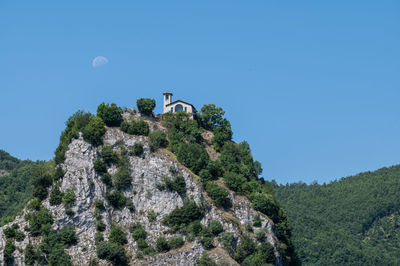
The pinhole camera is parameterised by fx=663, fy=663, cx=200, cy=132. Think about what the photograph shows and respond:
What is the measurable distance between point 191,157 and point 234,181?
27.5 feet

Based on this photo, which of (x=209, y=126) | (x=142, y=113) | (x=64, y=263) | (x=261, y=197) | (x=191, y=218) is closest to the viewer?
(x=64, y=263)

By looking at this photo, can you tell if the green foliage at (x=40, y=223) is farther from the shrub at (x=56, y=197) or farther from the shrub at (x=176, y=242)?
the shrub at (x=176, y=242)

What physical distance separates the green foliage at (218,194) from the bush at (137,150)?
1327cm

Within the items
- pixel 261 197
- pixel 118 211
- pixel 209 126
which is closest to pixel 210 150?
pixel 209 126

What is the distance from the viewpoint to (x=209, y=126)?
13075 cm

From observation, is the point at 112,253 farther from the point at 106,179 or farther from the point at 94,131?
the point at 94,131

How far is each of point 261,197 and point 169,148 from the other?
715 inches

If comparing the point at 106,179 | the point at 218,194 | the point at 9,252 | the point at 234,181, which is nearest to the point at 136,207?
the point at 106,179

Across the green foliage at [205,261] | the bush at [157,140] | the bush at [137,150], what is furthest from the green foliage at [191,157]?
the green foliage at [205,261]

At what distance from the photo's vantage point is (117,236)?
100 metres

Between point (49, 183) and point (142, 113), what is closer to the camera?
point (49, 183)

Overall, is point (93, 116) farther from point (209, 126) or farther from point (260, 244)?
point (260, 244)

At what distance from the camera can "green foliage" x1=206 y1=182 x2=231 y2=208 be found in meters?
106

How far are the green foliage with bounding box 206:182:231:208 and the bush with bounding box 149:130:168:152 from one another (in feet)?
40.0
